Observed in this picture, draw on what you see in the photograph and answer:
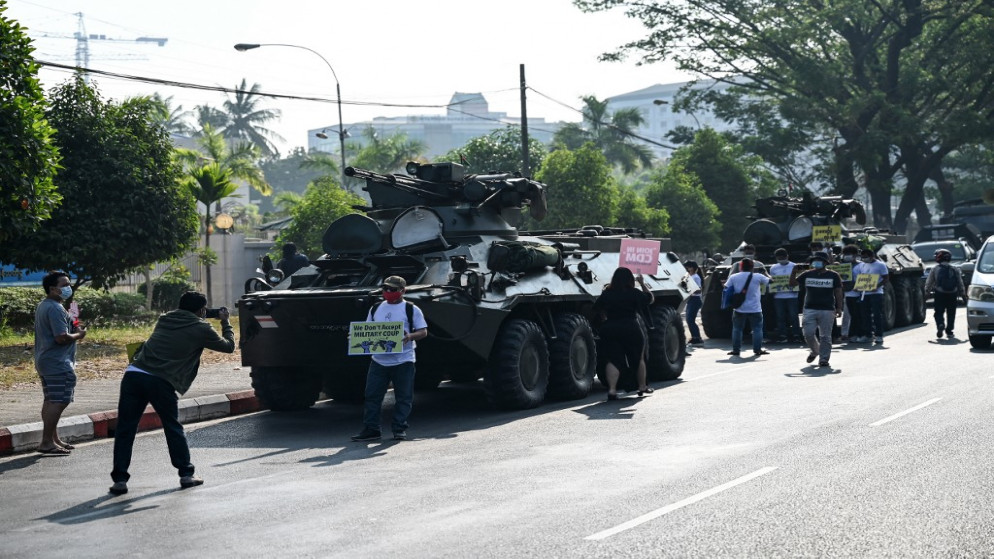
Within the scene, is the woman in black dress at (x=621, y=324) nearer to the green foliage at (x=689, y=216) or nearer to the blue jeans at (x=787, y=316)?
the blue jeans at (x=787, y=316)

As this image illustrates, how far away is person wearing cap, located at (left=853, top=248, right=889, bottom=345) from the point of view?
21.2 m

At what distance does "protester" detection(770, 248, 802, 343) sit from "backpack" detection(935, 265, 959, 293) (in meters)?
2.48

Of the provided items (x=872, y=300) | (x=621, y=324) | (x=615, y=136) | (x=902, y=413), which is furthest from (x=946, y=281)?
(x=615, y=136)

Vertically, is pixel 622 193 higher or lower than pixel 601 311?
higher

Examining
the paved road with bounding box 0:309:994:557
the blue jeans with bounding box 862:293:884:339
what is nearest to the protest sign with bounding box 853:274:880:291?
the blue jeans with bounding box 862:293:884:339

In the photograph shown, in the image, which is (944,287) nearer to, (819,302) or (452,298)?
(819,302)

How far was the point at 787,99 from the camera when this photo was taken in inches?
1745

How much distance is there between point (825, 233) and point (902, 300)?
2.71 m

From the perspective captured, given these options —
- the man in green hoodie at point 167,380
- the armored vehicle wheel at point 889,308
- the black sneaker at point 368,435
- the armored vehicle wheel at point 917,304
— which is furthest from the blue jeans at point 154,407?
the armored vehicle wheel at point 917,304

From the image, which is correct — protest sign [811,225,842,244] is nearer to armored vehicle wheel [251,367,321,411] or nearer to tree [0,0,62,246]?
armored vehicle wheel [251,367,321,411]

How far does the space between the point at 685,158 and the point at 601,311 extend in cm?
3094

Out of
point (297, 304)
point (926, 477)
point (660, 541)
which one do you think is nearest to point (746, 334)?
A: point (297, 304)

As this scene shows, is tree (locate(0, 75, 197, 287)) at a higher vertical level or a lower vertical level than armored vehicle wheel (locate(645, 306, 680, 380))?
higher

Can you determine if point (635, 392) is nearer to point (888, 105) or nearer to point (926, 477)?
point (926, 477)
